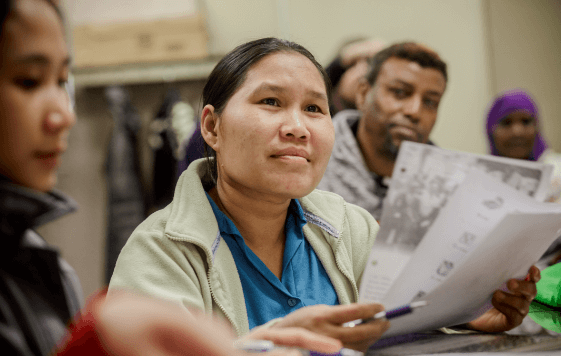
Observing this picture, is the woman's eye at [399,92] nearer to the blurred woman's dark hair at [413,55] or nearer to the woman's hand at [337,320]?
the blurred woman's dark hair at [413,55]

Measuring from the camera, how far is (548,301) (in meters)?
0.81

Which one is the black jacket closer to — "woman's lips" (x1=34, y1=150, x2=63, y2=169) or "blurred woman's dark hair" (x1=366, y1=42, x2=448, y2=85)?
"woman's lips" (x1=34, y1=150, x2=63, y2=169)

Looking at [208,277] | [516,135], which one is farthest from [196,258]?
[516,135]

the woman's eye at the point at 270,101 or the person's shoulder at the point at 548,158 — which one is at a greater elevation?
the woman's eye at the point at 270,101

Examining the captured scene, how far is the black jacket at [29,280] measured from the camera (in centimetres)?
30

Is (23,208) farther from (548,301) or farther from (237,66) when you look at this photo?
(548,301)

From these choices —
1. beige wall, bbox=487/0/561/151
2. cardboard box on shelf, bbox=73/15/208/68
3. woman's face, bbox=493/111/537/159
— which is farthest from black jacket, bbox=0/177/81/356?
beige wall, bbox=487/0/561/151

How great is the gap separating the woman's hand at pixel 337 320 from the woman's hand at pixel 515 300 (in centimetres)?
27

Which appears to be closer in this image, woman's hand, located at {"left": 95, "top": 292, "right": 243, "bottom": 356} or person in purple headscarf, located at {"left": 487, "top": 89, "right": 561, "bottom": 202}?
woman's hand, located at {"left": 95, "top": 292, "right": 243, "bottom": 356}

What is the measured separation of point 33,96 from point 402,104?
1.03 m

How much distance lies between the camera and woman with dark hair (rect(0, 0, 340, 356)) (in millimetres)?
295

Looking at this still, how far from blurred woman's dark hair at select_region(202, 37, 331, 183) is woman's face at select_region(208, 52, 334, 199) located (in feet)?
0.04

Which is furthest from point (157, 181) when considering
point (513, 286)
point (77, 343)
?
point (77, 343)

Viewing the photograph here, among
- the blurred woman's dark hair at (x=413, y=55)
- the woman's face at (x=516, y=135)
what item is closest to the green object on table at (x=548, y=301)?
the blurred woman's dark hair at (x=413, y=55)
